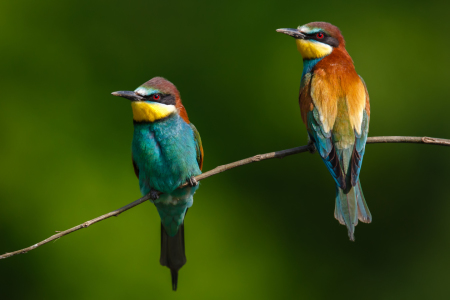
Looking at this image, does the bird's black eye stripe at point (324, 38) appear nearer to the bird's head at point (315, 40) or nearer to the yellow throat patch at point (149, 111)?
the bird's head at point (315, 40)

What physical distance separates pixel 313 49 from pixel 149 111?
0.96 m

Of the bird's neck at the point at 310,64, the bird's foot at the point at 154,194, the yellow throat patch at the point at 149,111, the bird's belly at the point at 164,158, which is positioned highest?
the bird's neck at the point at 310,64

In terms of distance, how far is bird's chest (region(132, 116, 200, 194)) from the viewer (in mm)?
3344

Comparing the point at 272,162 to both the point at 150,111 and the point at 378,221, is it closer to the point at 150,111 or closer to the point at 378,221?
the point at 378,221

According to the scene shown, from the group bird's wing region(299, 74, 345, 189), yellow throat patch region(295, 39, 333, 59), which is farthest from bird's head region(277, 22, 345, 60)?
bird's wing region(299, 74, 345, 189)

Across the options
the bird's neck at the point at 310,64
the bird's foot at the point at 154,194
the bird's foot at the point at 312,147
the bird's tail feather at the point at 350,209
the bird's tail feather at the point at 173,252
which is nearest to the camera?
the bird's tail feather at the point at 350,209

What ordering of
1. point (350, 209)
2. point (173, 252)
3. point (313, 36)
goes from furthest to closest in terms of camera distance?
point (173, 252)
point (313, 36)
point (350, 209)

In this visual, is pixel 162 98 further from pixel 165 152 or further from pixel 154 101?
pixel 165 152

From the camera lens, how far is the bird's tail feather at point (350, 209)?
9.39 ft

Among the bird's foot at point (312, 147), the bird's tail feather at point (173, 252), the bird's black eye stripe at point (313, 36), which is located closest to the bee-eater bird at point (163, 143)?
the bird's tail feather at point (173, 252)

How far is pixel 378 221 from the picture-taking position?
538 cm

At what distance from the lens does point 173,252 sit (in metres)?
3.68

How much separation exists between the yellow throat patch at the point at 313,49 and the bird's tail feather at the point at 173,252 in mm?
1316

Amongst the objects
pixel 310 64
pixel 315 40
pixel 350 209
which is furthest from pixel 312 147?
pixel 315 40
